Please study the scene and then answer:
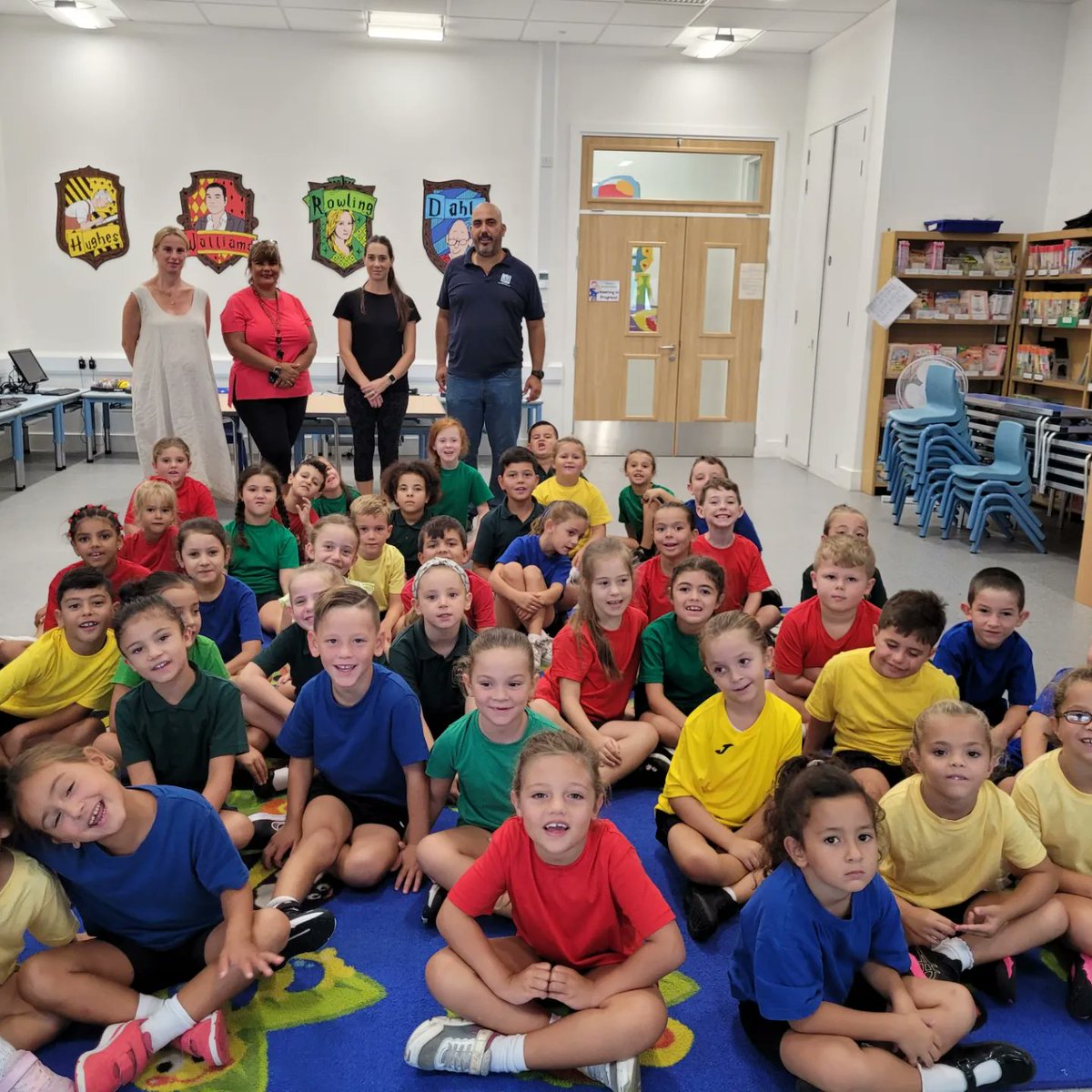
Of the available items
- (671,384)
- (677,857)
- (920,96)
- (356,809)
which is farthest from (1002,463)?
(356,809)

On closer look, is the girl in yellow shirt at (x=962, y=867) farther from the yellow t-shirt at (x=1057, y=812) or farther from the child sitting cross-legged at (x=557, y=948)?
the child sitting cross-legged at (x=557, y=948)

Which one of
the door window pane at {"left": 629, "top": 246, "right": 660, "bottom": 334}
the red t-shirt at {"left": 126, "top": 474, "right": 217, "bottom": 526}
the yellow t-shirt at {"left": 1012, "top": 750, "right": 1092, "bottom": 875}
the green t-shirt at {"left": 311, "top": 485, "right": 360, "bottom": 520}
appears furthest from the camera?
the door window pane at {"left": 629, "top": 246, "right": 660, "bottom": 334}

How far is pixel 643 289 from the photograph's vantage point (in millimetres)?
8117

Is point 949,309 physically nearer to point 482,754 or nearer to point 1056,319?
point 1056,319

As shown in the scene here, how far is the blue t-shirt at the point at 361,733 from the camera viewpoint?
2.19 metres

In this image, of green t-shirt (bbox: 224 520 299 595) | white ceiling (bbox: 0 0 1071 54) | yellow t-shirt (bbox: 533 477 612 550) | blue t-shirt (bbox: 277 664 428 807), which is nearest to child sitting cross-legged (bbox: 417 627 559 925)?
blue t-shirt (bbox: 277 664 428 807)

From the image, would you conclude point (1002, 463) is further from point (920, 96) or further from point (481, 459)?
point (481, 459)

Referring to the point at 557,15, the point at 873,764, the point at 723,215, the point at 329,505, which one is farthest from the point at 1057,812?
the point at 723,215

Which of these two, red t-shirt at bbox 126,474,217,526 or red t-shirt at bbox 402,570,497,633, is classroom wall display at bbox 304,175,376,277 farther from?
red t-shirt at bbox 402,570,497,633

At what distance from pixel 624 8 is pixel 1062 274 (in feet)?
11.1

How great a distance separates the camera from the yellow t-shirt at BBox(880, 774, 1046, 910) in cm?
184

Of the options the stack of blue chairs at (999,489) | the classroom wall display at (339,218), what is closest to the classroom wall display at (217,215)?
the classroom wall display at (339,218)

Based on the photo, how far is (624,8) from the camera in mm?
6559

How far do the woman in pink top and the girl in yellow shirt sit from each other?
3.63 m
